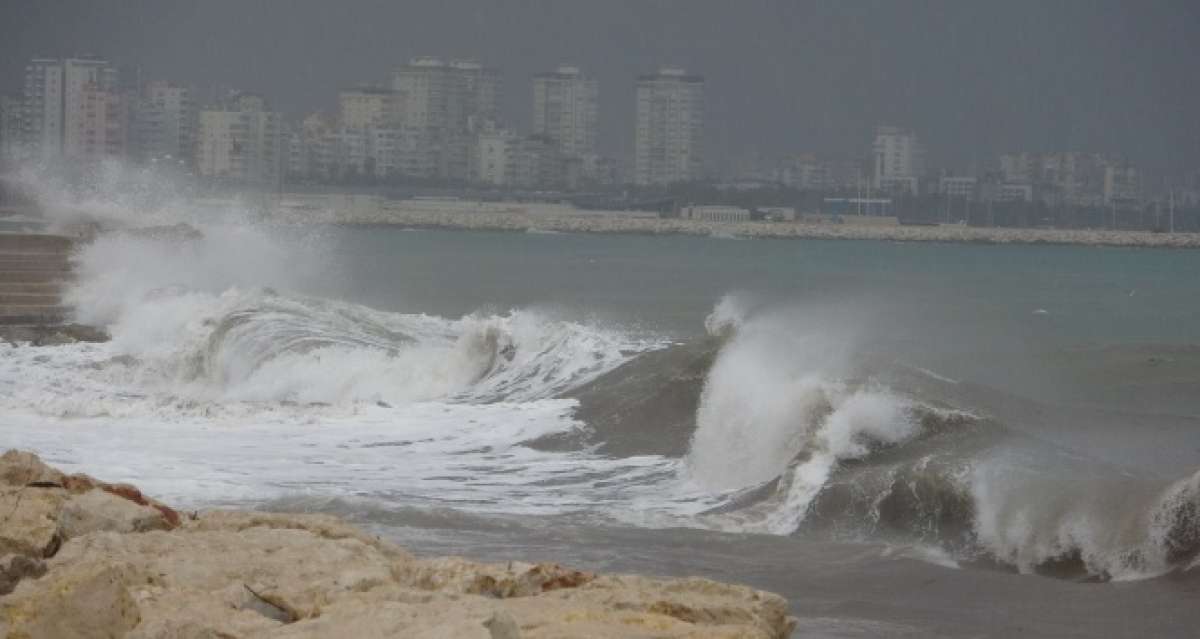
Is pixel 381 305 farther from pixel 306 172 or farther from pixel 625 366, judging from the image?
pixel 306 172

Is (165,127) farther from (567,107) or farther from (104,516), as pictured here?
(104,516)

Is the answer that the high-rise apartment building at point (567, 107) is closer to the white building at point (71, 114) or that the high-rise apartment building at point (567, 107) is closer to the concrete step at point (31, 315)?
the white building at point (71, 114)

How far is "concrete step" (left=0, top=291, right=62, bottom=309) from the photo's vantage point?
29.2 meters

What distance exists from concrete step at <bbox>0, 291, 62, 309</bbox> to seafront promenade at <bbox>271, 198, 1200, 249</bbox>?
67936 mm

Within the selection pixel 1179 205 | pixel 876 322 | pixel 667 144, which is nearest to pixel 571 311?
pixel 876 322

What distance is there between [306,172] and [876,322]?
4621 inches

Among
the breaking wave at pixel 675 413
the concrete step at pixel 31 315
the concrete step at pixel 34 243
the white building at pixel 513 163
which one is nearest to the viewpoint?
the breaking wave at pixel 675 413

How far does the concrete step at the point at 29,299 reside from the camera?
1148 inches

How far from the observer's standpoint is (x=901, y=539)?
10961 mm

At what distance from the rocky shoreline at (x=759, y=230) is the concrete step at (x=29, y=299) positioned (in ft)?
246

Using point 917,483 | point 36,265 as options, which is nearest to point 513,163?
point 36,265

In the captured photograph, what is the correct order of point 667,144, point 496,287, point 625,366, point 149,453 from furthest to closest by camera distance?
point 667,144, point 496,287, point 625,366, point 149,453

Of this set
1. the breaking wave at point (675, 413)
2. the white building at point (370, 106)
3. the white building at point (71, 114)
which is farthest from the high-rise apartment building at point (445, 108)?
the breaking wave at point (675, 413)

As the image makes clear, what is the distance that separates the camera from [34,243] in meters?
35.5
